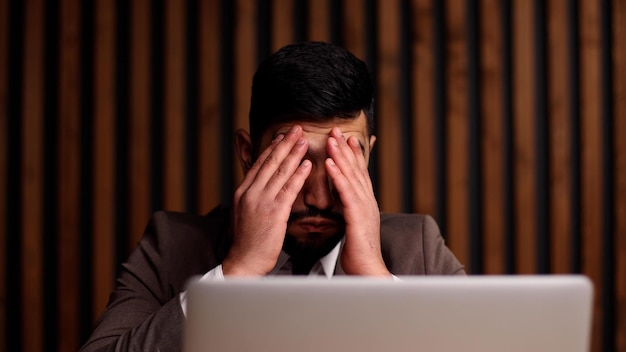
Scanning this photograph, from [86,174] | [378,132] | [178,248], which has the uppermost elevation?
[378,132]

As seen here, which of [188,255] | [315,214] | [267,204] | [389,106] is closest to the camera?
[267,204]

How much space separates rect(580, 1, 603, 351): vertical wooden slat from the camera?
2.13m

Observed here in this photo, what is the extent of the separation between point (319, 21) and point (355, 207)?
1.02 metres

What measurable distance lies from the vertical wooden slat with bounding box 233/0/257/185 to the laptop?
159 cm

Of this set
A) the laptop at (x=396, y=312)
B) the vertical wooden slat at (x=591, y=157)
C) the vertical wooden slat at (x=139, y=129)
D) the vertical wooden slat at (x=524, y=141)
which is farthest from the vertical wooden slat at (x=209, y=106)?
the laptop at (x=396, y=312)

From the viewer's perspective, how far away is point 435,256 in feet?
5.09

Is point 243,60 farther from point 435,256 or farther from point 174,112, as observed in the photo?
point 435,256

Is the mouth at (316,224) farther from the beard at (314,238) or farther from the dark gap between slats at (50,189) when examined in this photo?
the dark gap between slats at (50,189)

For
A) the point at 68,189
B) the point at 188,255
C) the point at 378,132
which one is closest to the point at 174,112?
the point at 68,189

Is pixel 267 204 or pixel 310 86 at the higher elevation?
pixel 310 86

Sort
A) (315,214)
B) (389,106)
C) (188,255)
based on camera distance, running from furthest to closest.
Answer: (389,106) < (188,255) < (315,214)

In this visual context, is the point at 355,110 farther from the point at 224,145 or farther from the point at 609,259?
the point at 609,259

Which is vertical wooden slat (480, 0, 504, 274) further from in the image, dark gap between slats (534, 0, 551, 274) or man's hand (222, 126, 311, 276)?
man's hand (222, 126, 311, 276)

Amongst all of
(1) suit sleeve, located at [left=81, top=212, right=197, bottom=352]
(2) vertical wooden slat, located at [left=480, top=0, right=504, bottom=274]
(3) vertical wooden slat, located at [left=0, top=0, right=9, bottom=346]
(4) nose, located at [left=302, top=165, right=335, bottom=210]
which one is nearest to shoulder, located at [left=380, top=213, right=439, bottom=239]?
(4) nose, located at [left=302, top=165, right=335, bottom=210]
